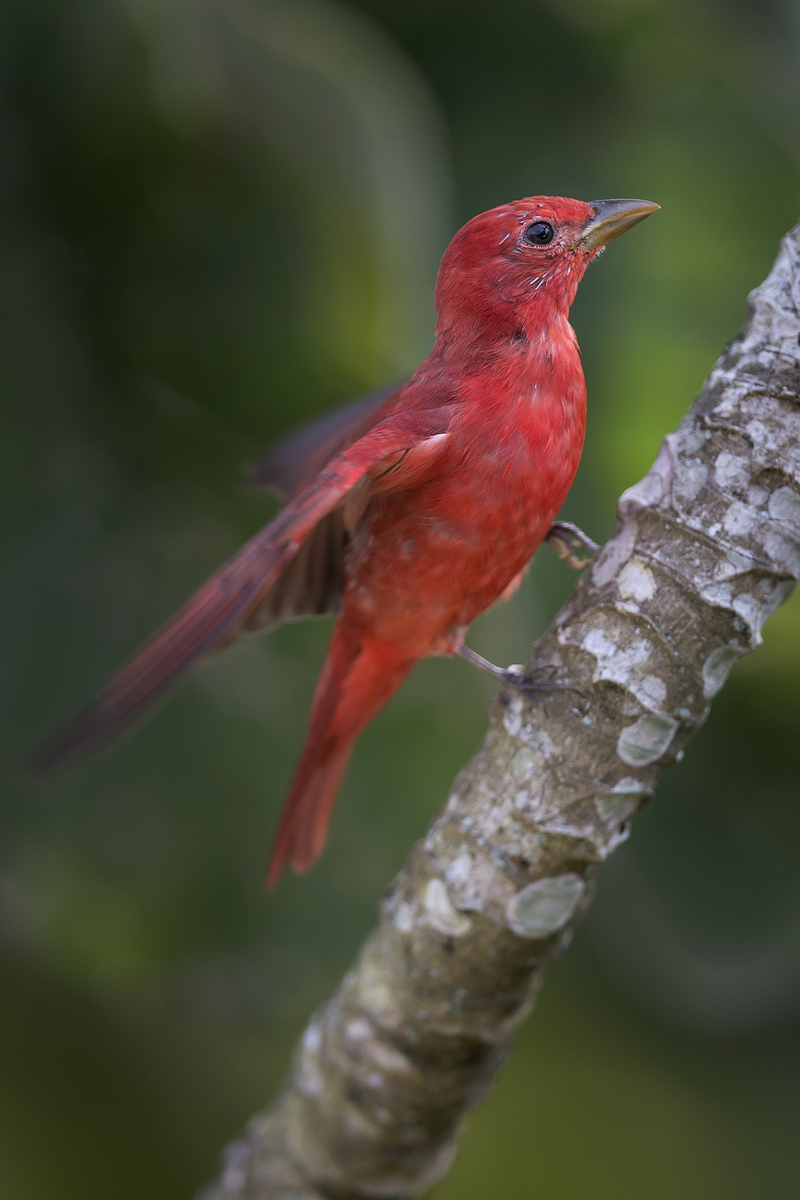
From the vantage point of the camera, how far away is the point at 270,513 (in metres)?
2.45

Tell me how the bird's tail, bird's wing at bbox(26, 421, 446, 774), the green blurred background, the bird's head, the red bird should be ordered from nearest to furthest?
bird's wing at bbox(26, 421, 446, 774) < the red bird < the bird's head < the bird's tail < the green blurred background

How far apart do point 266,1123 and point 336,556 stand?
93 cm

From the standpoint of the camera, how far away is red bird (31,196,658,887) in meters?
1.52

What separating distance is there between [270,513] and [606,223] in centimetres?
104

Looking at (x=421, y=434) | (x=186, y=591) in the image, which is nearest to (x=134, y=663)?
(x=421, y=434)

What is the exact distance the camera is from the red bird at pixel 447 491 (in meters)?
1.52

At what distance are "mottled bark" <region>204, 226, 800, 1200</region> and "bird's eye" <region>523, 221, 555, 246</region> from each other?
567mm

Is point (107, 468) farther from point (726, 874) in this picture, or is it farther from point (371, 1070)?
point (726, 874)

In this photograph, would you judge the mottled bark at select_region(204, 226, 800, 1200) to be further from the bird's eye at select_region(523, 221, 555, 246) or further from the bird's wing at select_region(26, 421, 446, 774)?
the bird's eye at select_region(523, 221, 555, 246)

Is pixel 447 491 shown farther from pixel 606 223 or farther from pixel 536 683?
pixel 606 223

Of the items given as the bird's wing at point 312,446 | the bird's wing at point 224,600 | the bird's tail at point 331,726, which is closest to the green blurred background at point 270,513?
the bird's wing at point 312,446

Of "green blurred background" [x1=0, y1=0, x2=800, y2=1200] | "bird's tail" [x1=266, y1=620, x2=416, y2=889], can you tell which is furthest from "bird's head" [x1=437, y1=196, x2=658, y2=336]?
"bird's tail" [x1=266, y1=620, x2=416, y2=889]

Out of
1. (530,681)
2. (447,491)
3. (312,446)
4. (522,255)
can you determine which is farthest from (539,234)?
(530,681)

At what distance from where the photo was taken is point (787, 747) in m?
2.32
